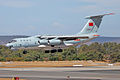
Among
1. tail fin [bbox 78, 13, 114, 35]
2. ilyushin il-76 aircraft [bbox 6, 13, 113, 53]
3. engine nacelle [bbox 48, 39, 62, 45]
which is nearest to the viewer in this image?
ilyushin il-76 aircraft [bbox 6, 13, 113, 53]

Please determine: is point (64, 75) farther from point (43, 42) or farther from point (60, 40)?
point (60, 40)

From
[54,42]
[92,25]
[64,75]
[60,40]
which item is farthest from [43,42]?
[64,75]

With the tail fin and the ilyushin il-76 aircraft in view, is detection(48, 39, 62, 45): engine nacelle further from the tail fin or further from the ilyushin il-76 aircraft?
the tail fin

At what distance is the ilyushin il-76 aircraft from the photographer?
62.7 metres

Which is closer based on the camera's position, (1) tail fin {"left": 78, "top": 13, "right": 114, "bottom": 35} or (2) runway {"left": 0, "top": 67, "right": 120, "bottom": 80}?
(2) runway {"left": 0, "top": 67, "right": 120, "bottom": 80}

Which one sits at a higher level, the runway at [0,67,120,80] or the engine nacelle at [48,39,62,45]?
the engine nacelle at [48,39,62,45]

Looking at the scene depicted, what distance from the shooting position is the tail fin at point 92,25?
67.2 metres

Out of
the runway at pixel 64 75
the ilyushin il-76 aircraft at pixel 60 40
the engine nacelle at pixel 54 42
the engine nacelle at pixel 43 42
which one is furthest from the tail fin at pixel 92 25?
the runway at pixel 64 75

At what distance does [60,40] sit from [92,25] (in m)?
8.10

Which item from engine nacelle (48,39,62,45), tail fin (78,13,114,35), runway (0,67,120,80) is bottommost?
runway (0,67,120,80)

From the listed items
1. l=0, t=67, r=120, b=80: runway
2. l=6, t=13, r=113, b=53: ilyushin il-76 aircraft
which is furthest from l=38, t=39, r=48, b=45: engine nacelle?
l=0, t=67, r=120, b=80: runway

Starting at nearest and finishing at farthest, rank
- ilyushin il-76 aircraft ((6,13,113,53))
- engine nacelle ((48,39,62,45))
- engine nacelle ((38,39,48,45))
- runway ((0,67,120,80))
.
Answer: runway ((0,67,120,80)) → ilyushin il-76 aircraft ((6,13,113,53)) → engine nacelle ((38,39,48,45)) → engine nacelle ((48,39,62,45))

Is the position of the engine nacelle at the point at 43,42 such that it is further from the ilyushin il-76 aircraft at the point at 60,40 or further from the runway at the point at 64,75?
the runway at the point at 64,75

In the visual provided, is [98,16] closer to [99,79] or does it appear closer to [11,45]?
[11,45]
